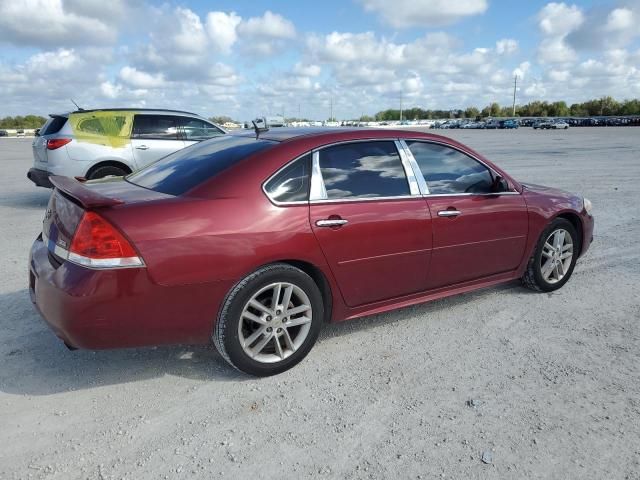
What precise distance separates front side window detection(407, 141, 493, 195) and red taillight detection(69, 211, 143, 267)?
7.21ft

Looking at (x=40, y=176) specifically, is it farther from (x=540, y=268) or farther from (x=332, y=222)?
(x=540, y=268)

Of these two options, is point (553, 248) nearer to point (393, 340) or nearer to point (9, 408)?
point (393, 340)

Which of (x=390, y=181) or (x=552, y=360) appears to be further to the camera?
(x=390, y=181)

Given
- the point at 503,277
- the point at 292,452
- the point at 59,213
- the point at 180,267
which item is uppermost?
the point at 59,213

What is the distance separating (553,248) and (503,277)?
68 cm

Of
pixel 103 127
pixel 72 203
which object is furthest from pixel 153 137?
pixel 72 203

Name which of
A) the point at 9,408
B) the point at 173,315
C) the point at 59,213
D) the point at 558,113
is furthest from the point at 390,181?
the point at 558,113

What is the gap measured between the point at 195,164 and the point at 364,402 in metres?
1.93

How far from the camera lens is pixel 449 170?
4.10 m

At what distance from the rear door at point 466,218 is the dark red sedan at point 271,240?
0.5 inches

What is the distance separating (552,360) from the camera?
11.5 ft

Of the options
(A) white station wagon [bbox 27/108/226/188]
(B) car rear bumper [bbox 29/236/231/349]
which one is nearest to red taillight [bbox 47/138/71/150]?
(A) white station wagon [bbox 27/108/226/188]

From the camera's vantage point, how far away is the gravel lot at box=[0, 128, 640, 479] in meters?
2.49

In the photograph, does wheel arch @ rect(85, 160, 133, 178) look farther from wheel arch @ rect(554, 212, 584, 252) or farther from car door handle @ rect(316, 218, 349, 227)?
wheel arch @ rect(554, 212, 584, 252)
